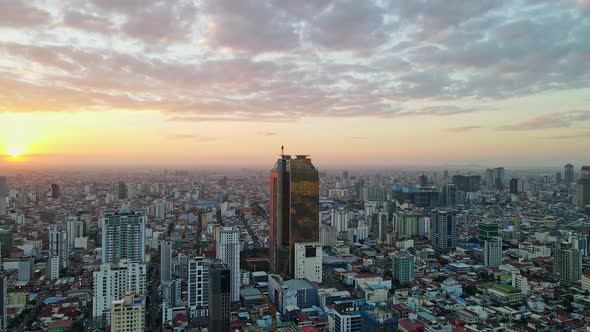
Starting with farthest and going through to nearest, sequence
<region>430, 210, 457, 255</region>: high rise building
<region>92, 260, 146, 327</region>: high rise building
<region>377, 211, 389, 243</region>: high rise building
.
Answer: <region>377, 211, 389, 243</region>: high rise building
<region>430, 210, 457, 255</region>: high rise building
<region>92, 260, 146, 327</region>: high rise building

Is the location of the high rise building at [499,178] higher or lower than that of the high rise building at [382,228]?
higher

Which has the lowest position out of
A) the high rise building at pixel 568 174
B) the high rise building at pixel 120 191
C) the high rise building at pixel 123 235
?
Answer: the high rise building at pixel 123 235

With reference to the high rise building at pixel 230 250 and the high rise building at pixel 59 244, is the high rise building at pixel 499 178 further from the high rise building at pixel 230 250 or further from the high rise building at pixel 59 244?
the high rise building at pixel 59 244

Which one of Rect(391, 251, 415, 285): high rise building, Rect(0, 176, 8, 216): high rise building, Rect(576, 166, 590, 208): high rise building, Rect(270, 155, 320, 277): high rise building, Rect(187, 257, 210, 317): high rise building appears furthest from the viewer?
Rect(576, 166, 590, 208): high rise building

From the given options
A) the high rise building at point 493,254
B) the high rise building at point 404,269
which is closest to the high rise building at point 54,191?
the high rise building at point 404,269

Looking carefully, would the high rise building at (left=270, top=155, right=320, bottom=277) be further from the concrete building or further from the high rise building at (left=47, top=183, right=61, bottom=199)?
the high rise building at (left=47, top=183, right=61, bottom=199)

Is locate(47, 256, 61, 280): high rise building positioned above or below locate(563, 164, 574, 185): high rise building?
below

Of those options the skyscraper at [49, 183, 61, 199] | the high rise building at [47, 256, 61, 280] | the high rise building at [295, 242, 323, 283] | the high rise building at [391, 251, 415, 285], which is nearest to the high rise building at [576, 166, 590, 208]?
the high rise building at [391, 251, 415, 285]
